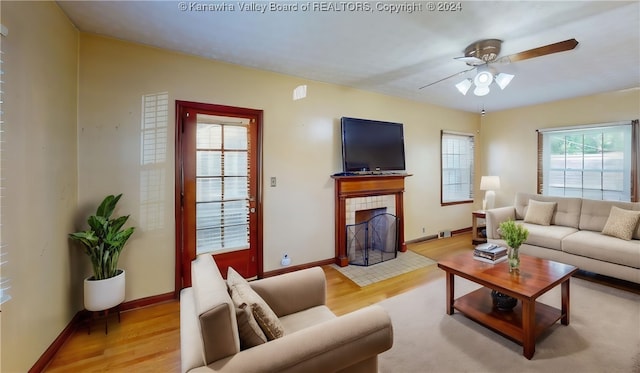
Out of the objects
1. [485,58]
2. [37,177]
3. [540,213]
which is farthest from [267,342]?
[540,213]

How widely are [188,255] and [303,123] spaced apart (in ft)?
7.01

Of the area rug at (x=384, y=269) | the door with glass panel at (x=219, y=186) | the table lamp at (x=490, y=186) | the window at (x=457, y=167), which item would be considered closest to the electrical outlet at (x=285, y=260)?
the door with glass panel at (x=219, y=186)

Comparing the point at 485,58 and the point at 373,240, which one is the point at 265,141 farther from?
the point at 485,58

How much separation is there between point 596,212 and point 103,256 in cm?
577

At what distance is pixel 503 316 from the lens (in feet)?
7.35

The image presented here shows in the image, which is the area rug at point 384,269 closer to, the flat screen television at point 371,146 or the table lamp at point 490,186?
the flat screen television at point 371,146

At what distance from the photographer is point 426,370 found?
1.82 meters

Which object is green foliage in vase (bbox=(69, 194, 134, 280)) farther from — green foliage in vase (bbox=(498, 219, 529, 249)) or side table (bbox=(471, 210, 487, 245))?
side table (bbox=(471, 210, 487, 245))

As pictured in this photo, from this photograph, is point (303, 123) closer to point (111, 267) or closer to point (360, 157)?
point (360, 157)

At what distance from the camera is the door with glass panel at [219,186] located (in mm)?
2867

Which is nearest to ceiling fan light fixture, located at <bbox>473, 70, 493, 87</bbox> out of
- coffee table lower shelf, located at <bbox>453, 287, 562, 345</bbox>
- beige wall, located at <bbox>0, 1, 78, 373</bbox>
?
coffee table lower shelf, located at <bbox>453, 287, 562, 345</bbox>

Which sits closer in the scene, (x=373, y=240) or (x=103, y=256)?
(x=103, y=256)

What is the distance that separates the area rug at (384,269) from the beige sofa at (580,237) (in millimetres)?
1254

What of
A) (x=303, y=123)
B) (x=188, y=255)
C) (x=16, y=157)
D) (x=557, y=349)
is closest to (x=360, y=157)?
(x=303, y=123)
